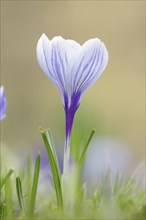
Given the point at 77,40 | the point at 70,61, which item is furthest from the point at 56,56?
the point at 77,40

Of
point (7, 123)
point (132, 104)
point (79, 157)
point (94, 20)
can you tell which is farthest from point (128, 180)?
point (94, 20)

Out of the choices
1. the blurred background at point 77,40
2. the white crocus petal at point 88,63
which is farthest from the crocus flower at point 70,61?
the blurred background at point 77,40

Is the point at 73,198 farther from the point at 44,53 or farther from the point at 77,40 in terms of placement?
the point at 77,40


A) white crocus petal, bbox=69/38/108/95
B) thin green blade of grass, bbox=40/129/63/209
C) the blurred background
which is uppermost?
the blurred background

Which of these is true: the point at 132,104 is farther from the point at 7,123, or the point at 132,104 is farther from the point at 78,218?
the point at 78,218

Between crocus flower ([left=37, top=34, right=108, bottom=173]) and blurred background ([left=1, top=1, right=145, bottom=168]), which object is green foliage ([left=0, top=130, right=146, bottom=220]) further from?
blurred background ([left=1, top=1, right=145, bottom=168])

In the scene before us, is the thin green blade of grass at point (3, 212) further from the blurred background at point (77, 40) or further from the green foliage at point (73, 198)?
the blurred background at point (77, 40)

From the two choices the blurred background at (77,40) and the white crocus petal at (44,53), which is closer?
the white crocus petal at (44,53)

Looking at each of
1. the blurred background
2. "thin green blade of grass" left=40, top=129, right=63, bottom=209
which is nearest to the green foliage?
"thin green blade of grass" left=40, top=129, right=63, bottom=209
